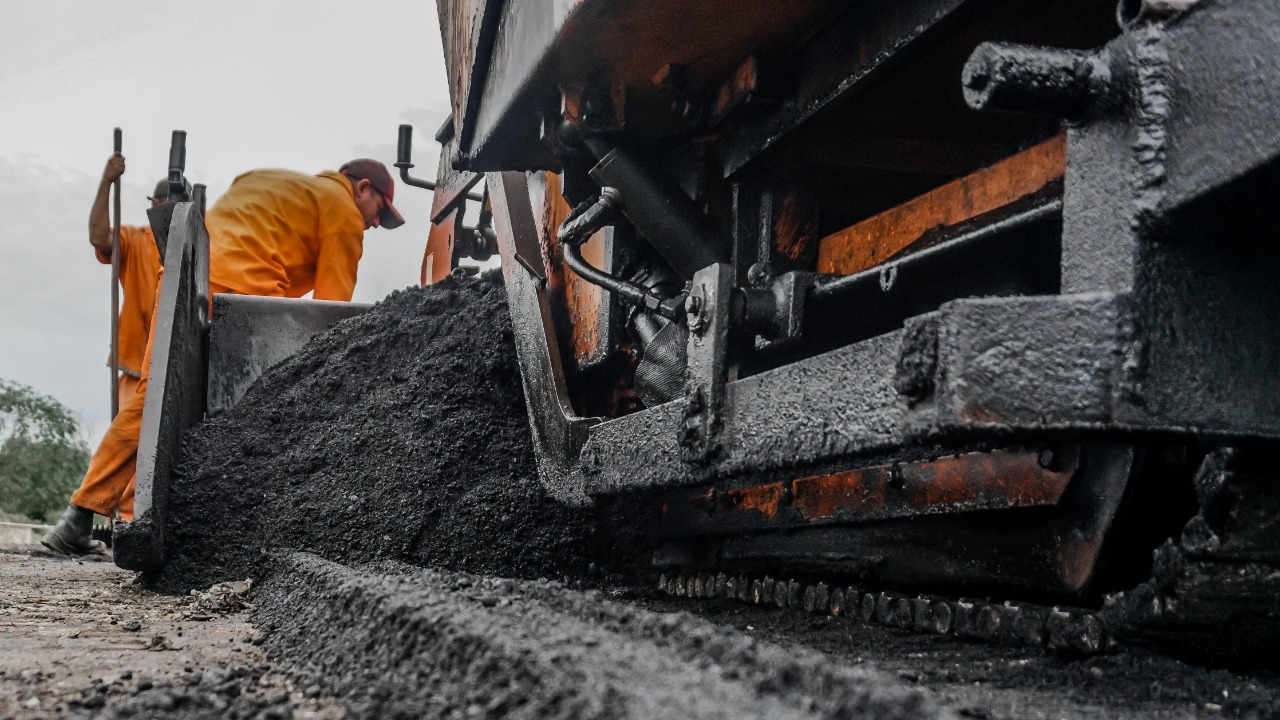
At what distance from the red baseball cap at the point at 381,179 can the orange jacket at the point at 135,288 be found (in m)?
1.29

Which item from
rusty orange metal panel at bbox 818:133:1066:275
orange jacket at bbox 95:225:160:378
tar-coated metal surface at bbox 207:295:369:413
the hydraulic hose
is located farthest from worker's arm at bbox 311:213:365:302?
rusty orange metal panel at bbox 818:133:1066:275

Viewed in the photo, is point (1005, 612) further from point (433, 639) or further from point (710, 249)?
point (710, 249)

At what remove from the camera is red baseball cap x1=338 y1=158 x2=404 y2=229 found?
741cm

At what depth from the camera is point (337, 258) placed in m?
6.45

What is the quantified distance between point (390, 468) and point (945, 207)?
2123 millimetres

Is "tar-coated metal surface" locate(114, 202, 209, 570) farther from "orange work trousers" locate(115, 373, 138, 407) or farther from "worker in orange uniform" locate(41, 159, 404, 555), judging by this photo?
"orange work trousers" locate(115, 373, 138, 407)

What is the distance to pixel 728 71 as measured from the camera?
2.74 m

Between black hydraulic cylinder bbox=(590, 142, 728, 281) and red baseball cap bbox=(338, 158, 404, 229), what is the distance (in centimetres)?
466

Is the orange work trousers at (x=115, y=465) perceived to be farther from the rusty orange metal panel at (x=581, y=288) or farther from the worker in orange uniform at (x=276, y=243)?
the rusty orange metal panel at (x=581, y=288)

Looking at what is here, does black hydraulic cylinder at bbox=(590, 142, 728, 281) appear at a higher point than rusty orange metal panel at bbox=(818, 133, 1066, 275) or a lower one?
higher

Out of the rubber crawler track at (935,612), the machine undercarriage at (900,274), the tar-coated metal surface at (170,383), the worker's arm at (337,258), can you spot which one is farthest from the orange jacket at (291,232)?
the rubber crawler track at (935,612)

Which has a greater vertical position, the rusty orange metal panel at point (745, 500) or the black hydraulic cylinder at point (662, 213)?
the black hydraulic cylinder at point (662, 213)

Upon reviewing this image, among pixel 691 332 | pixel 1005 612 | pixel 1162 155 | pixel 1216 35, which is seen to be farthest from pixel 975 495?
pixel 1216 35

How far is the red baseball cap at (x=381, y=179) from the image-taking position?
741 cm
